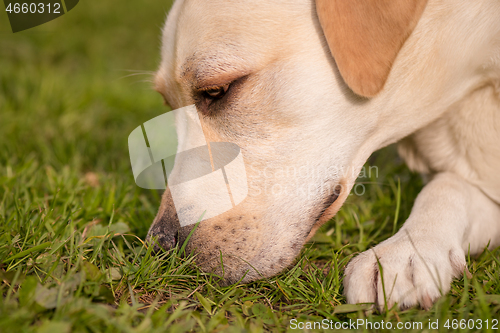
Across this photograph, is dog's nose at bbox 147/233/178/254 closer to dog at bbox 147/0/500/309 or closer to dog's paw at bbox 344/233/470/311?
dog at bbox 147/0/500/309

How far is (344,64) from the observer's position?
5.38 ft

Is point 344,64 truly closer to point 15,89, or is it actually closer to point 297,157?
point 297,157

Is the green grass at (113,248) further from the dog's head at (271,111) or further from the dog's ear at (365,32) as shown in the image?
the dog's ear at (365,32)

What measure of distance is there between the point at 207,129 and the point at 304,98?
1.55 ft

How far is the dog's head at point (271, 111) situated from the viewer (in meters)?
1.72

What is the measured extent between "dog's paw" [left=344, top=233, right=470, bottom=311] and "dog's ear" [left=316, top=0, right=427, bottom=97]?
0.68 m

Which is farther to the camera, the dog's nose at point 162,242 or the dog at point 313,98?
the dog's nose at point 162,242

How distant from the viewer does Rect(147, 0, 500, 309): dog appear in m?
1.64

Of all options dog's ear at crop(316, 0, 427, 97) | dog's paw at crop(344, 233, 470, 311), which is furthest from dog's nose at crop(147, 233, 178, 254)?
dog's ear at crop(316, 0, 427, 97)

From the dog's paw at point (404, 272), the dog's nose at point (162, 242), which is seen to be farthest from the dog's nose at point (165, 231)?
the dog's paw at point (404, 272)

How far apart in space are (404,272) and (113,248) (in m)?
1.26

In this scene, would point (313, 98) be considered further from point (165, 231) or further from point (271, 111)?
point (165, 231)

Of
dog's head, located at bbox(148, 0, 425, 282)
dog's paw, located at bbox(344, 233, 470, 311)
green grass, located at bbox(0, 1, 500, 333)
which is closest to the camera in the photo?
green grass, located at bbox(0, 1, 500, 333)

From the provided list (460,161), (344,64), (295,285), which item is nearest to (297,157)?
(344,64)
